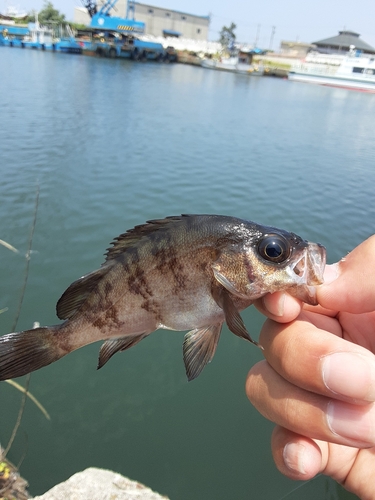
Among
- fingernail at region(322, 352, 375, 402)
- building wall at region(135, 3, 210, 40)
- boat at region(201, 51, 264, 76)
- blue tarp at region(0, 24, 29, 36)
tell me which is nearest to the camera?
fingernail at region(322, 352, 375, 402)

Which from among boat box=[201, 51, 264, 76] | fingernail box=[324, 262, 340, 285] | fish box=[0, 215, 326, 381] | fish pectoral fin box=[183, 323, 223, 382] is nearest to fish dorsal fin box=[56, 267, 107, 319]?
fish box=[0, 215, 326, 381]

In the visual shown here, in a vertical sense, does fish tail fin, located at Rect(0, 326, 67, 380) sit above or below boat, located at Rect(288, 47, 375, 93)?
below

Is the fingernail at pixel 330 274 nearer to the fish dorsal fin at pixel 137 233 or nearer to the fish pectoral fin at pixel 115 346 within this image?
the fish dorsal fin at pixel 137 233

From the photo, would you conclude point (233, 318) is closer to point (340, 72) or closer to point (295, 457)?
point (295, 457)

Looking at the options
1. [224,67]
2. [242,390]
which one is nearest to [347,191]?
[242,390]

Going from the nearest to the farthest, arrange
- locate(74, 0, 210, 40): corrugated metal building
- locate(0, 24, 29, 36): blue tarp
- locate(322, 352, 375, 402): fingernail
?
locate(322, 352, 375, 402): fingernail
locate(0, 24, 29, 36): blue tarp
locate(74, 0, 210, 40): corrugated metal building

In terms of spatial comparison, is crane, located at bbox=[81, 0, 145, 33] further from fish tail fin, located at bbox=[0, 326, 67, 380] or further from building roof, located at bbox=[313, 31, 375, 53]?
fish tail fin, located at bbox=[0, 326, 67, 380]

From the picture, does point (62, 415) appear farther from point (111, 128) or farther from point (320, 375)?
point (111, 128)

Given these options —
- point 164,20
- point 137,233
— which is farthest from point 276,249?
point 164,20
